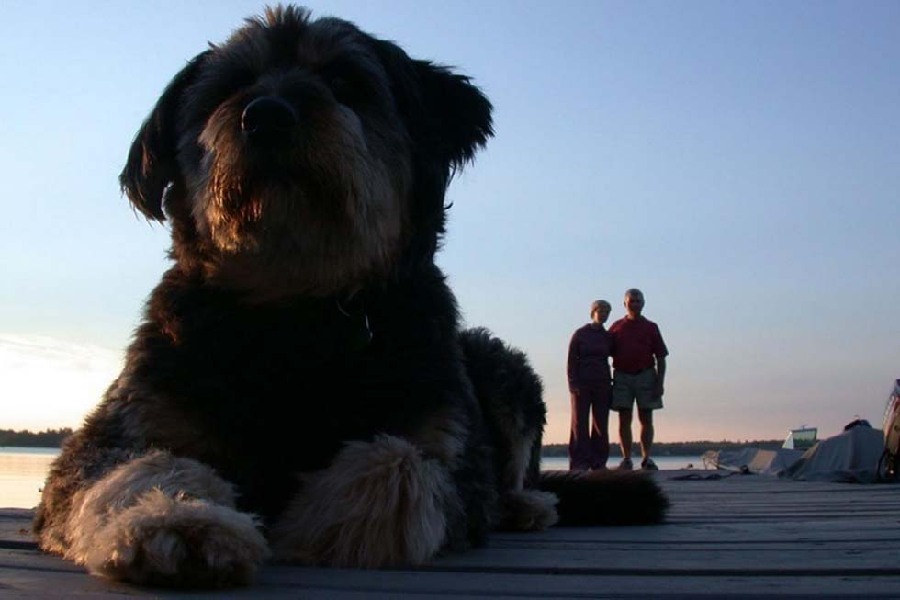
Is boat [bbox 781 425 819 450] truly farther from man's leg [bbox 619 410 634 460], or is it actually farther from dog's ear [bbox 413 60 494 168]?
dog's ear [bbox 413 60 494 168]

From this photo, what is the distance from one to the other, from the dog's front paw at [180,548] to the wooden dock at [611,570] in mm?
53

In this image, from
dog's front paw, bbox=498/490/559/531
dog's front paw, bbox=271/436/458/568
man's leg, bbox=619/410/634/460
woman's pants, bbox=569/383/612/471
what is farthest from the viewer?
man's leg, bbox=619/410/634/460

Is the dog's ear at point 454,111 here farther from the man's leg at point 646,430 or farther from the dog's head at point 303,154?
the man's leg at point 646,430

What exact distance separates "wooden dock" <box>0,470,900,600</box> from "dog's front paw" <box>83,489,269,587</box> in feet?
0.17

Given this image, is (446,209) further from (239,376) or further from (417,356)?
(239,376)

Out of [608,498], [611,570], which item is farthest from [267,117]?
[608,498]

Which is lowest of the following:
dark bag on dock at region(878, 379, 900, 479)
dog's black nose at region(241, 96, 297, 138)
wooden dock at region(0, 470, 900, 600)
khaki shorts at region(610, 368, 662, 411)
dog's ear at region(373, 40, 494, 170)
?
wooden dock at region(0, 470, 900, 600)

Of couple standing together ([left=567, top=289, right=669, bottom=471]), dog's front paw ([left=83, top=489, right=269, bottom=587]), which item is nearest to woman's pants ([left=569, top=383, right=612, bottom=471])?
couple standing together ([left=567, top=289, right=669, bottom=471])

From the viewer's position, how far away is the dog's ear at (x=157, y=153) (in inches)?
171

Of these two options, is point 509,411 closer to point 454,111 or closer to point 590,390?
point 454,111

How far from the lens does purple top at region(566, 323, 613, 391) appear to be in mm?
13711

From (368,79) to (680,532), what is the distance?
243 cm

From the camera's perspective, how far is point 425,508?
3.44 m

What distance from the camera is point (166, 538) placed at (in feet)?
8.66
